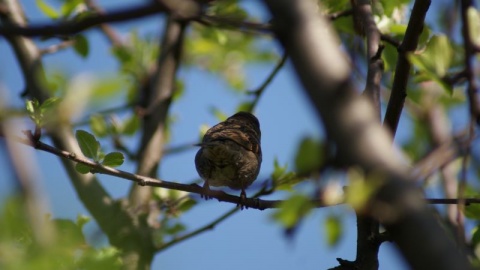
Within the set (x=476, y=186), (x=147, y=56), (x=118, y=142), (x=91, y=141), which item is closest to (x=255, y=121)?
(x=147, y=56)

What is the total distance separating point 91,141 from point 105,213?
178 cm

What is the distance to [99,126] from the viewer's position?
5312 mm

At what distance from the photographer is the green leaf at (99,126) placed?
5.28 metres

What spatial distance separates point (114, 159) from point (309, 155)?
1346mm

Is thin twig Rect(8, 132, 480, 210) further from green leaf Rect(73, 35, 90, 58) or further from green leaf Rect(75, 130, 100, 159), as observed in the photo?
green leaf Rect(73, 35, 90, 58)

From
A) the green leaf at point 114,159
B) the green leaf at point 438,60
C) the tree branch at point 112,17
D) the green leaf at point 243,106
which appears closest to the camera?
the tree branch at point 112,17

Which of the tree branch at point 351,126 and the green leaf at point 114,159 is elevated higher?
the green leaf at point 114,159

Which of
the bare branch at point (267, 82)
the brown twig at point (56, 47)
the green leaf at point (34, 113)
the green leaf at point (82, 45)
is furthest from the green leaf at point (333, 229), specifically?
the brown twig at point (56, 47)

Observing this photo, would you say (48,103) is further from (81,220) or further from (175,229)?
(175,229)

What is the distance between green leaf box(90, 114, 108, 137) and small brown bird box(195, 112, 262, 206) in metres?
0.78

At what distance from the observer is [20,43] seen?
5.05 m

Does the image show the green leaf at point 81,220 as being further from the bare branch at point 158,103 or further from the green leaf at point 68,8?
the green leaf at point 68,8

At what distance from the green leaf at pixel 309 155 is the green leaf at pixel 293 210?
0.08 meters

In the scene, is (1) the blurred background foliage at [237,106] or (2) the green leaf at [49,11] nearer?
(1) the blurred background foliage at [237,106]
